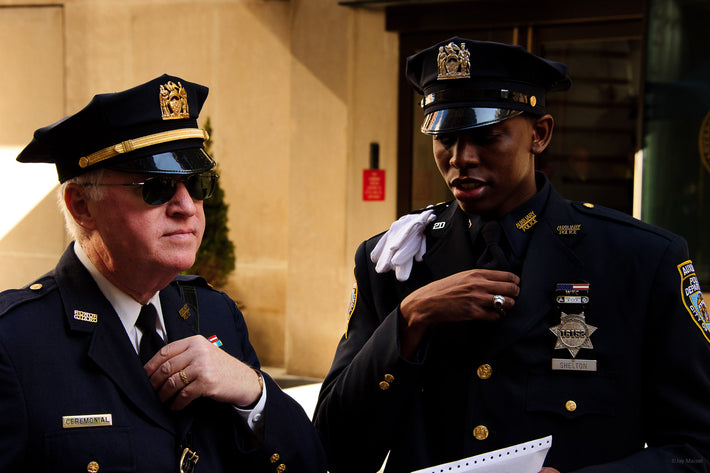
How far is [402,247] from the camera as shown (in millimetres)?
2135

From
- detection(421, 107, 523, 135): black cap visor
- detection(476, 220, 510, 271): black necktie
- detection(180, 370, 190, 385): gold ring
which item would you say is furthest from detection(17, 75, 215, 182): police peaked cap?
detection(476, 220, 510, 271): black necktie

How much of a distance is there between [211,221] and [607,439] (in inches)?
238

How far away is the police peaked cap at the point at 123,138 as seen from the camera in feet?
5.83

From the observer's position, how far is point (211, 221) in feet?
24.5

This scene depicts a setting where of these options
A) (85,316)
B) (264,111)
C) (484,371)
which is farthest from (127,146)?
(264,111)

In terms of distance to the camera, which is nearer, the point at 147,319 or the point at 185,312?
the point at 147,319

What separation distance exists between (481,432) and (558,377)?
0.79ft

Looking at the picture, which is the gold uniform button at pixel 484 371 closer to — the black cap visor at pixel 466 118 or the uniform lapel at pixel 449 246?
the uniform lapel at pixel 449 246

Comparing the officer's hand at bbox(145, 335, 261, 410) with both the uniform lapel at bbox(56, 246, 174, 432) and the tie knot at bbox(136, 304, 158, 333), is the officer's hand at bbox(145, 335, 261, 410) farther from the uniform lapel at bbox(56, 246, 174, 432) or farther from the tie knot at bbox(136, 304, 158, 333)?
the tie knot at bbox(136, 304, 158, 333)

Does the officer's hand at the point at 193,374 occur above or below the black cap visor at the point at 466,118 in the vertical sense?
below

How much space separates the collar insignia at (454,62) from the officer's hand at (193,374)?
3.19 feet

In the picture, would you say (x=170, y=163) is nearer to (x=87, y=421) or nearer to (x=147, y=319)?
(x=147, y=319)

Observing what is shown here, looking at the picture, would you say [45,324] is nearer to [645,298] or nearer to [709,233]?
[645,298]

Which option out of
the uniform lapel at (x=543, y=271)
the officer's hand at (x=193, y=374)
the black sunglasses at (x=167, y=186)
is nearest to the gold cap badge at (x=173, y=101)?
the black sunglasses at (x=167, y=186)
